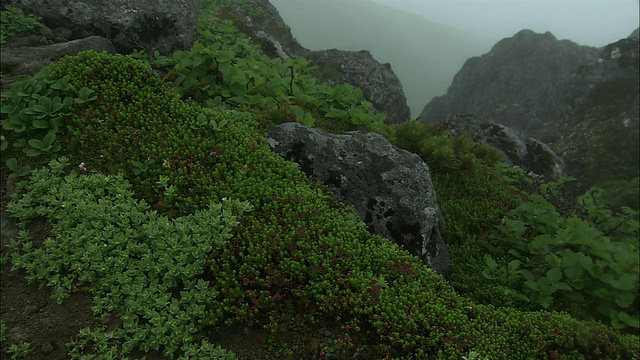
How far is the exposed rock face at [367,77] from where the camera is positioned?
2306 cm

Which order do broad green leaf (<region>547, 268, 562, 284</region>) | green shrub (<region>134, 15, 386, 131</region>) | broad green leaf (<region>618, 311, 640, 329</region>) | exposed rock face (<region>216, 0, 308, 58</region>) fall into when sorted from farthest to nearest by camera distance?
exposed rock face (<region>216, 0, 308, 58</region>)
green shrub (<region>134, 15, 386, 131</region>)
broad green leaf (<region>547, 268, 562, 284</region>)
broad green leaf (<region>618, 311, 640, 329</region>)

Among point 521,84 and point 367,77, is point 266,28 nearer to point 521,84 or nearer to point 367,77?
point 367,77

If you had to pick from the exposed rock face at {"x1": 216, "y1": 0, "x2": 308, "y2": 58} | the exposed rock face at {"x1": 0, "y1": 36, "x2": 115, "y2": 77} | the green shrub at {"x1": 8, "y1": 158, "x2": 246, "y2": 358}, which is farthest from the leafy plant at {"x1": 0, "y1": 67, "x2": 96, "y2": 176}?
the exposed rock face at {"x1": 216, "y1": 0, "x2": 308, "y2": 58}

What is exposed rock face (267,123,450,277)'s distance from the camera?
23.3ft

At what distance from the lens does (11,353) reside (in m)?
3.94

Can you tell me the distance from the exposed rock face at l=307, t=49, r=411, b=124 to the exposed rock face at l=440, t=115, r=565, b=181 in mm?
6218

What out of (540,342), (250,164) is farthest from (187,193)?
(540,342)

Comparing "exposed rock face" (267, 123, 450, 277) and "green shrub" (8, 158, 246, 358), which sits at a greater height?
"exposed rock face" (267, 123, 450, 277)

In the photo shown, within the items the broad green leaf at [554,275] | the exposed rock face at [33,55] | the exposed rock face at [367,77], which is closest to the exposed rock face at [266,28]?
the exposed rock face at [367,77]

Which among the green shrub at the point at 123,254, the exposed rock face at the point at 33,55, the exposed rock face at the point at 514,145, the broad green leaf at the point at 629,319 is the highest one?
the exposed rock face at the point at 514,145

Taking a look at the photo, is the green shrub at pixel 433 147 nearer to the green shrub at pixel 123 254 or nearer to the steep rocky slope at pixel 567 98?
the green shrub at pixel 123 254

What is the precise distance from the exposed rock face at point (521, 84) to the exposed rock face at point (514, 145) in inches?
846

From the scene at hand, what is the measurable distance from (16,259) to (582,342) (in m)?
8.07

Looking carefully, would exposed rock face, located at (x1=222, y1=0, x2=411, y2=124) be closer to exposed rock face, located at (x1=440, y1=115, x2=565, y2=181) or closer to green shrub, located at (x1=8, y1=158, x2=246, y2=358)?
exposed rock face, located at (x1=440, y1=115, x2=565, y2=181)
